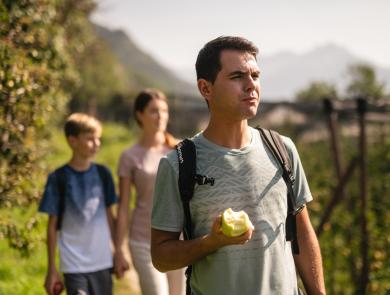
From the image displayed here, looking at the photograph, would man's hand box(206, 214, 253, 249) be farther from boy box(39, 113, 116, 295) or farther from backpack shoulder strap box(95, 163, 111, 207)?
backpack shoulder strap box(95, 163, 111, 207)

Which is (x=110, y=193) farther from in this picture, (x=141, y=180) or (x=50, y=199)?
(x=50, y=199)

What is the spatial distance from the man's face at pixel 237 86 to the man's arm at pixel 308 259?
0.55 metres

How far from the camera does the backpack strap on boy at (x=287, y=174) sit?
2.35 meters

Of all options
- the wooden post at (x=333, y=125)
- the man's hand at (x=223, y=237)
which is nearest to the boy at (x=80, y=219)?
the man's hand at (x=223, y=237)

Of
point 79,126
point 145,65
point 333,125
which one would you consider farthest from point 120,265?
point 145,65

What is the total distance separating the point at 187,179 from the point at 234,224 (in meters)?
0.34

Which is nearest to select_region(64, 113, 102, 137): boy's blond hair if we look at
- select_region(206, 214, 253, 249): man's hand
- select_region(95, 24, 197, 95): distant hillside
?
select_region(206, 214, 253, 249): man's hand

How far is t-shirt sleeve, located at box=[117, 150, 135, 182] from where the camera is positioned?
417cm

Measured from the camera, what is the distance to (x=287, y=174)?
2.35 m

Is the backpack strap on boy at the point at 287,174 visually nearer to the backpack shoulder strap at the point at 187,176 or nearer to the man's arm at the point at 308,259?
the man's arm at the point at 308,259

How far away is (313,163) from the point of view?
11.3 metres

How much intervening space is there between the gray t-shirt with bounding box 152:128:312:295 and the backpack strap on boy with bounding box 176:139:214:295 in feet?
0.07

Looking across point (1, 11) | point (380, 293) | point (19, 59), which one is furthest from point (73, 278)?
point (380, 293)

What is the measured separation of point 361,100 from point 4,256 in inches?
188
